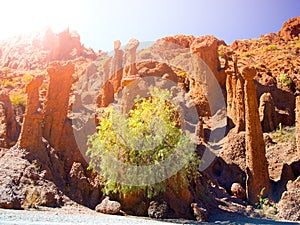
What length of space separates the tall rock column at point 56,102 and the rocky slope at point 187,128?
0.17 feet

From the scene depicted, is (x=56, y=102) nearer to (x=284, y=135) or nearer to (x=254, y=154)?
(x=254, y=154)

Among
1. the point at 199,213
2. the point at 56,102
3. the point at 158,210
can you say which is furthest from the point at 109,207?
the point at 56,102

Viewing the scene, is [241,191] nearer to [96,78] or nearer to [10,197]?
[10,197]

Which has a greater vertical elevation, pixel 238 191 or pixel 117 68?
pixel 117 68

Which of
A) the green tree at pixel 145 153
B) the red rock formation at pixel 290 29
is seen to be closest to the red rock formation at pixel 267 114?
the green tree at pixel 145 153

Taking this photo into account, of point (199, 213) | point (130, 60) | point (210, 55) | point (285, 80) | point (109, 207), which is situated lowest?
point (199, 213)

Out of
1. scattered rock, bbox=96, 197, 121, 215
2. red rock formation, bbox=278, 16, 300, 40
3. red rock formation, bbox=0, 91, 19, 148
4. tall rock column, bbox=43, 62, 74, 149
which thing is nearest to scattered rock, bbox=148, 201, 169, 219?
scattered rock, bbox=96, 197, 121, 215

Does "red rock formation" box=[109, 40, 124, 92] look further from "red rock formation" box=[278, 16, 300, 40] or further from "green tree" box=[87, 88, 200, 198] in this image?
"red rock formation" box=[278, 16, 300, 40]

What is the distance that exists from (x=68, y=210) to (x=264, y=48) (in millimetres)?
54149

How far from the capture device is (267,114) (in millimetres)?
28922

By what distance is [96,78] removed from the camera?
5012 centimetres

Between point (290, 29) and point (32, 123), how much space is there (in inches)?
2526

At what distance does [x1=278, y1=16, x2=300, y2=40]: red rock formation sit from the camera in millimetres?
69688

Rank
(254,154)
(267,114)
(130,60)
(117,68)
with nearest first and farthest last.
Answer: (254,154) < (267,114) < (130,60) < (117,68)
